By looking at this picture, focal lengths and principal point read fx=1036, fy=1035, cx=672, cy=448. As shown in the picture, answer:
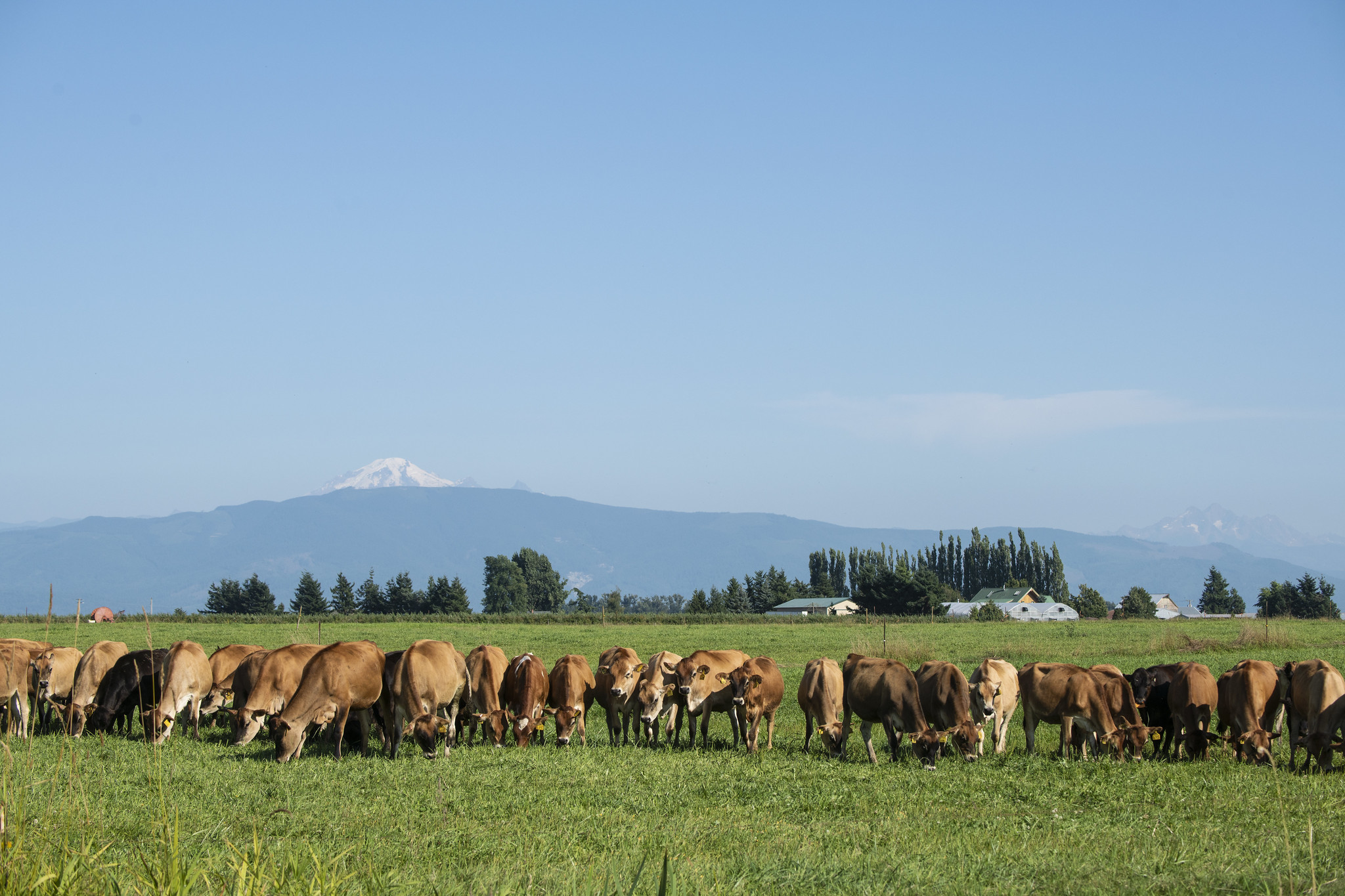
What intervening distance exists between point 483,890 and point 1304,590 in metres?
120

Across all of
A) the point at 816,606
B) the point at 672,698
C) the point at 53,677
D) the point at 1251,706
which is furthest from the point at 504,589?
the point at 1251,706

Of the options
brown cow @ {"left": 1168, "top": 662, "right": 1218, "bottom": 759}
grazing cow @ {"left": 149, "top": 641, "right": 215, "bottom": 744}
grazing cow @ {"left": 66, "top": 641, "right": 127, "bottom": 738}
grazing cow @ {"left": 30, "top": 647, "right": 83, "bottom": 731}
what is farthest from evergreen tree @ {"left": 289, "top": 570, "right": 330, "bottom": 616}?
brown cow @ {"left": 1168, "top": 662, "right": 1218, "bottom": 759}

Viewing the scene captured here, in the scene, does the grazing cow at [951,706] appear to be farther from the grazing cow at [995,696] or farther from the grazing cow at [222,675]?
the grazing cow at [222,675]

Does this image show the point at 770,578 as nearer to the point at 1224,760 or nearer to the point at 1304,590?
the point at 1304,590

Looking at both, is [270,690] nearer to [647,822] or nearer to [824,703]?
[647,822]

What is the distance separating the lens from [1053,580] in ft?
577

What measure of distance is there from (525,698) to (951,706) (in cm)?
775

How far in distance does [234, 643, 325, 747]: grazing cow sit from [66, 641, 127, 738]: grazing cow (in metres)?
3.57

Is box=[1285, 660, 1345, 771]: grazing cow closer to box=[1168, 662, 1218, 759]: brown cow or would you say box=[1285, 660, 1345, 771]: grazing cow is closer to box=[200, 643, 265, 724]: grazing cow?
box=[1168, 662, 1218, 759]: brown cow

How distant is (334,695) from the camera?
57.3 ft

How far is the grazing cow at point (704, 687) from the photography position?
768 inches

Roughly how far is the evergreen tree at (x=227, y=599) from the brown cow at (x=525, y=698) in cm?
11156

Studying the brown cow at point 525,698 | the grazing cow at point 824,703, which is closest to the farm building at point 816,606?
the grazing cow at point 824,703

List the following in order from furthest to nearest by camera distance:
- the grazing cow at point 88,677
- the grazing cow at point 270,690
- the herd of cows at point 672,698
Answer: the grazing cow at point 88,677, the grazing cow at point 270,690, the herd of cows at point 672,698
